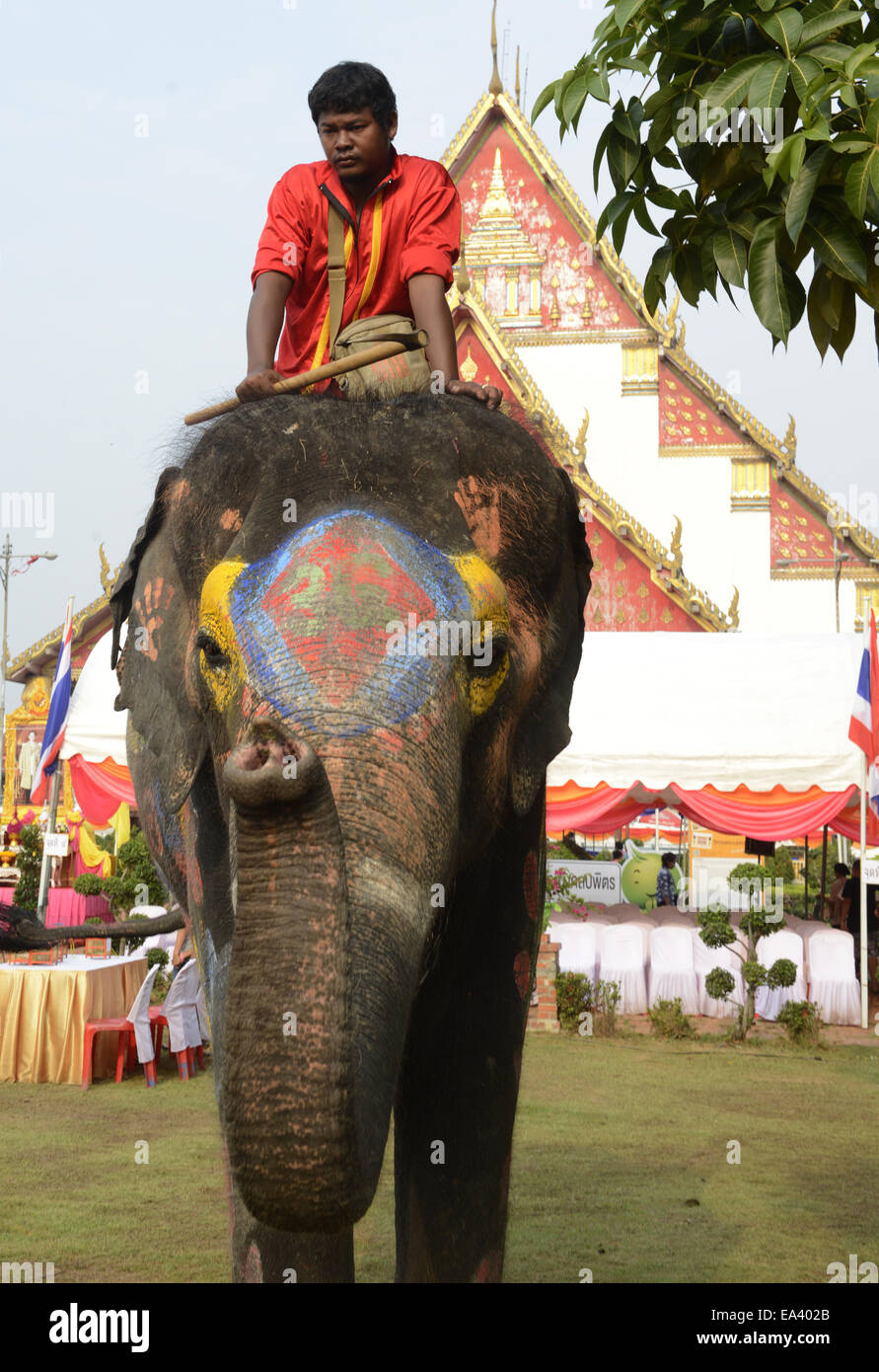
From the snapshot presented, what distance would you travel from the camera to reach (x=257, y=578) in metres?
2.39

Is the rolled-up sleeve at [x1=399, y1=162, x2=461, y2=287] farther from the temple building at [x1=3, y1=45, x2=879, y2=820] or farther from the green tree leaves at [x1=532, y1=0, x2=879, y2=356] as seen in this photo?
the temple building at [x1=3, y1=45, x2=879, y2=820]

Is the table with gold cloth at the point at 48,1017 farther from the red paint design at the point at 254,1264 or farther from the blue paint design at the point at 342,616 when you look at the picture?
the blue paint design at the point at 342,616

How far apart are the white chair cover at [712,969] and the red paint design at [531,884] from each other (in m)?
9.99

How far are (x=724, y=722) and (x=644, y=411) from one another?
19.8 m

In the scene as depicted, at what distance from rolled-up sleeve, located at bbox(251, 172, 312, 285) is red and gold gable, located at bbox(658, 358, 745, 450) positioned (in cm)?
2859

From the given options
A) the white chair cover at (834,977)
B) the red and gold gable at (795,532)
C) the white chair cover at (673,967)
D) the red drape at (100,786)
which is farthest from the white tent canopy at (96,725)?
the red and gold gable at (795,532)

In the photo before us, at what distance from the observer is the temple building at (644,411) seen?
3084 centimetres

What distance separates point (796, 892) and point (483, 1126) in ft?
82.2

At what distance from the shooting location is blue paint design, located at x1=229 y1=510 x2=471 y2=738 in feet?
7.20

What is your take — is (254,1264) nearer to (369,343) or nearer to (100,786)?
(369,343)

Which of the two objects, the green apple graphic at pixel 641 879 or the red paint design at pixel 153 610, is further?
the green apple graphic at pixel 641 879

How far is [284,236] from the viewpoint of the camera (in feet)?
10.8

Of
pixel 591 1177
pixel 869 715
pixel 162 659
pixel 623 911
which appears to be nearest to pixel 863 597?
pixel 623 911

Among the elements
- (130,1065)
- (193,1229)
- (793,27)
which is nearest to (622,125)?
(793,27)
